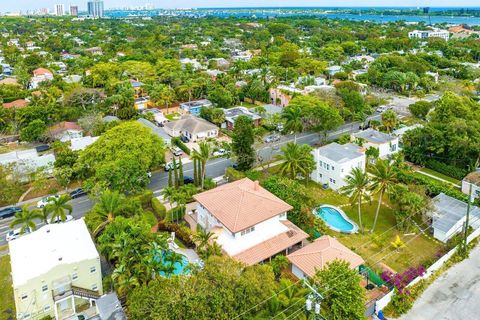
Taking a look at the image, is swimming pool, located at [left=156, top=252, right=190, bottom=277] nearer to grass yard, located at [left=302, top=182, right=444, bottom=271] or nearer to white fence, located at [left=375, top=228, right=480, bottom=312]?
white fence, located at [left=375, top=228, right=480, bottom=312]

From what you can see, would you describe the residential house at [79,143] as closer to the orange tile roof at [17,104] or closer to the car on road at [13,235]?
the car on road at [13,235]

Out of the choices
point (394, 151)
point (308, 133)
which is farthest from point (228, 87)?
point (394, 151)

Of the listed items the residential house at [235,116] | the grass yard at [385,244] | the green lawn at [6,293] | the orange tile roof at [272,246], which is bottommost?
the green lawn at [6,293]

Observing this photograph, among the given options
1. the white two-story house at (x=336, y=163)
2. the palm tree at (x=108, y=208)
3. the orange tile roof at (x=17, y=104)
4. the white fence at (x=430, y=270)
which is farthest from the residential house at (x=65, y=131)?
the white fence at (x=430, y=270)

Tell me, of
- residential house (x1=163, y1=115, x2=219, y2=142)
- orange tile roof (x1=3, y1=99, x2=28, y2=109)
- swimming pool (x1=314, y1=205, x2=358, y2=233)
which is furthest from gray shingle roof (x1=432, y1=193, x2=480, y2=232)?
orange tile roof (x1=3, y1=99, x2=28, y2=109)

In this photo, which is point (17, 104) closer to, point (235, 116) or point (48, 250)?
point (235, 116)

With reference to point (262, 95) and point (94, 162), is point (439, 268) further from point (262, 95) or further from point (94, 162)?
point (262, 95)

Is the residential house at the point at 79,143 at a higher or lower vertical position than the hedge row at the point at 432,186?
higher
